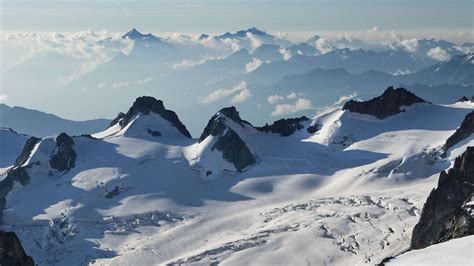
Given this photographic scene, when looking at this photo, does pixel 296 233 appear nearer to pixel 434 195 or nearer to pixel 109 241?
pixel 434 195

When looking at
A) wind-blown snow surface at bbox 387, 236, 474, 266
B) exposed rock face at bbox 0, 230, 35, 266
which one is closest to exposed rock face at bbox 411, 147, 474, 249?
wind-blown snow surface at bbox 387, 236, 474, 266

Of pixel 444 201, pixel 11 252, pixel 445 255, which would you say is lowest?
pixel 444 201

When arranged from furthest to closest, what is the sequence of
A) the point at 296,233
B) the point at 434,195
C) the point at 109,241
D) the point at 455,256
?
the point at 109,241
the point at 296,233
the point at 434,195
the point at 455,256

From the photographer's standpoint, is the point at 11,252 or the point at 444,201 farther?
the point at 444,201

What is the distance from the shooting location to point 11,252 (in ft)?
347

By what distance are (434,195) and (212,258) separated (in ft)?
178

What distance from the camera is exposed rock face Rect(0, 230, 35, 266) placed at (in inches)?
4134

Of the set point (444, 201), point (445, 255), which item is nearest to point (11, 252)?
point (445, 255)

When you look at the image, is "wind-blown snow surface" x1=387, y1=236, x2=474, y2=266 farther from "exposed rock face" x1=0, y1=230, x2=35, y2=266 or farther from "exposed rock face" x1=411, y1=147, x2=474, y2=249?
"exposed rock face" x1=0, y1=230, x2=35, y2=266

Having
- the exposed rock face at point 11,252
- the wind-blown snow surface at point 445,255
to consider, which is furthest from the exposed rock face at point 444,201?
the exposed rock face at point 11,252

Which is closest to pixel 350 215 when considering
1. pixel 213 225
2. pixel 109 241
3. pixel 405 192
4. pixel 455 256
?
pixel 405 192

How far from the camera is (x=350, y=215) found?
603ft

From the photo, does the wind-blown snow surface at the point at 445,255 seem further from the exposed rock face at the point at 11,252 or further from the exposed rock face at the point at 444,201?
the exposed rock face at the point at 11,252

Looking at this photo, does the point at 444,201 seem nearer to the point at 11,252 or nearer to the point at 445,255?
the point at 445,255
